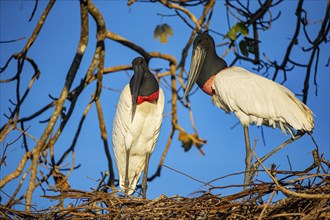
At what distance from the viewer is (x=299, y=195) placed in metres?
4.92

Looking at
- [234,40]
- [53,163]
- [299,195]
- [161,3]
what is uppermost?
[161,3]

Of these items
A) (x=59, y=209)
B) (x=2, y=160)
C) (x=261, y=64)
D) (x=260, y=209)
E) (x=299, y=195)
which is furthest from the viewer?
(x=261, y=64)

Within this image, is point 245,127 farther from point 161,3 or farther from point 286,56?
point 161,3

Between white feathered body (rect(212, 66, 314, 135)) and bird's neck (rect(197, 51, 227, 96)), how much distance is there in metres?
0.20

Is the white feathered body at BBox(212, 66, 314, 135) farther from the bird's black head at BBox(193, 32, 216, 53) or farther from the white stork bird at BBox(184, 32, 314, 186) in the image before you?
the bird's black head at BBox(193, 32, 216, 53)

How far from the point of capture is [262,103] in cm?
666

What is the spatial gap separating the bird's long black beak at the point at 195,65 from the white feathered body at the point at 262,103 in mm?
398

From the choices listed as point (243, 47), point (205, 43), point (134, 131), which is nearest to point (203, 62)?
point (205, 43)

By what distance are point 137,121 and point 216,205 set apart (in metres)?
2.02

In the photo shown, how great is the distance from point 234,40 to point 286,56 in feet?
1.60

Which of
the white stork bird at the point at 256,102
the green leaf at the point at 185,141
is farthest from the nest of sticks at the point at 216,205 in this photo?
the green leaf at the point at 185,141

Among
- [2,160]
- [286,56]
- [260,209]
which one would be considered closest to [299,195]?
[260,209]

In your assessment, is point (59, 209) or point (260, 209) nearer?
point (260, 209)

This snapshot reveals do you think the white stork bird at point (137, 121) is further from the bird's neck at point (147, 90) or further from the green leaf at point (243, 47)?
the green leaf at point (243, 47)
